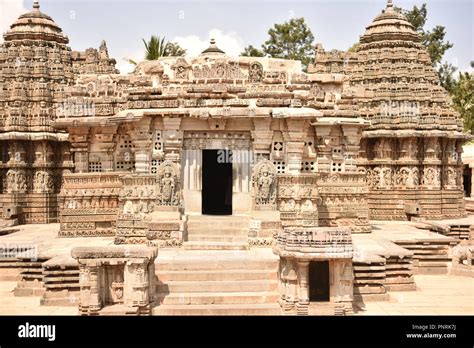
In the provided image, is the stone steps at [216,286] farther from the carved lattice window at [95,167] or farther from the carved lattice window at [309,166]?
the carved lattice window at [95,167]

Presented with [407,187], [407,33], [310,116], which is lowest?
[407,187]

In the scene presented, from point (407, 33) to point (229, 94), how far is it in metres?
11.4

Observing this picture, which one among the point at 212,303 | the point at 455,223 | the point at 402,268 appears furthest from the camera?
the point at 455,223

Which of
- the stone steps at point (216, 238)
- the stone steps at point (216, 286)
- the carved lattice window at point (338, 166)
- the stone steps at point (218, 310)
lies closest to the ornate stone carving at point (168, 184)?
the stone steps at point (216, 238)

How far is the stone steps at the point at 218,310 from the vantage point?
31.7 ft

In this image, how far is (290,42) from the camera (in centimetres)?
3575

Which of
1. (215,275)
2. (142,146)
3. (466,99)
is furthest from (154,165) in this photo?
(466,99)

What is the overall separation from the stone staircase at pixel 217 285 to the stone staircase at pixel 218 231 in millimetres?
1439

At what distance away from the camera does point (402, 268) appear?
1176 centimetres

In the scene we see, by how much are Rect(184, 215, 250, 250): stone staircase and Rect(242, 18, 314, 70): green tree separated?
78.4 ft

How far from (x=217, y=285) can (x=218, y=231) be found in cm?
292

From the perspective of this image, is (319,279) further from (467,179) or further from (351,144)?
(467,179)
